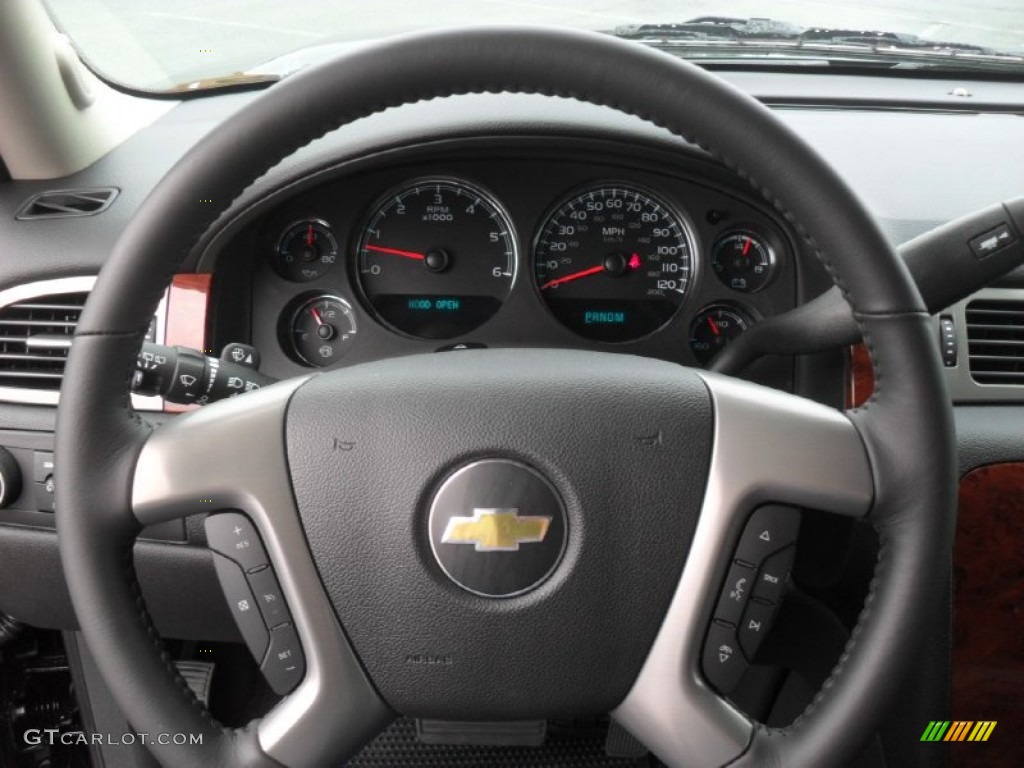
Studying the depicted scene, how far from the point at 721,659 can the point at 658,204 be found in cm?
97

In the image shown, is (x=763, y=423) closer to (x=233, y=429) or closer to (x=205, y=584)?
(x=233, y=429)

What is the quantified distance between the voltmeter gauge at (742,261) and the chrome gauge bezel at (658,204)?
1.5 inches

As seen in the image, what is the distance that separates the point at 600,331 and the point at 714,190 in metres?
0.31

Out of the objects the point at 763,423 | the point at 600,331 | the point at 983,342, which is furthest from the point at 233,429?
the point at 983,342

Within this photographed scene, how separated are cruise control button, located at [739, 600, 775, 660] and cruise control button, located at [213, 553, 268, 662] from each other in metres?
0.49

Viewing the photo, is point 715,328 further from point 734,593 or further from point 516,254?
point 734,593

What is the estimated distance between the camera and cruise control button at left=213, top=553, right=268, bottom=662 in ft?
3.72

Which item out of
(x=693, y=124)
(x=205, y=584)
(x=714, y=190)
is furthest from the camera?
(x=714, y=190)

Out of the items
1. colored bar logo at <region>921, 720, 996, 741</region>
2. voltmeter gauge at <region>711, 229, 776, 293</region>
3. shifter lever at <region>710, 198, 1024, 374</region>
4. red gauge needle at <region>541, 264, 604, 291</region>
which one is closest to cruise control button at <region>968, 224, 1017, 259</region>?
shifter lever at <region>710, 198, 1024, 374</region>

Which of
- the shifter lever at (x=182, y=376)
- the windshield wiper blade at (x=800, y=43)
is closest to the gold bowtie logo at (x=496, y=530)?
the shifter lever at (x=182, y=376)

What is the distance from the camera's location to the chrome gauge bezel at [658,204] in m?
1.87

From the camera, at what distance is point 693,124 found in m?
1.03

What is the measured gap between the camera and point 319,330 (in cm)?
191

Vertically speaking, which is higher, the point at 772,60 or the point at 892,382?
the point at 772,60
